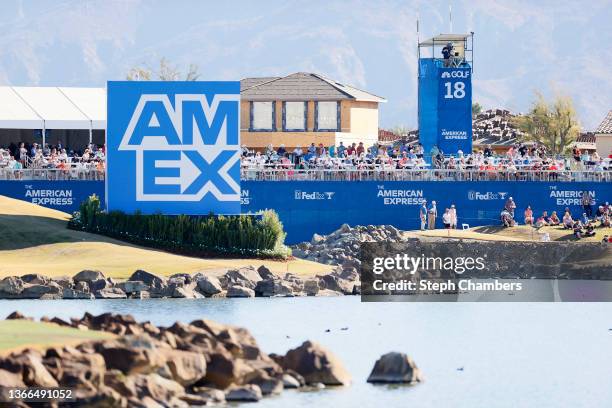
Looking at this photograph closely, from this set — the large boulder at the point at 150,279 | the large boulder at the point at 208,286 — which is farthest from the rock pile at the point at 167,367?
the large boulder at the point at 208,286

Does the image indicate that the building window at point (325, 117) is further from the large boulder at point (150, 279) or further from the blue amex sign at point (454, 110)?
the large boulder at point (150, 279)

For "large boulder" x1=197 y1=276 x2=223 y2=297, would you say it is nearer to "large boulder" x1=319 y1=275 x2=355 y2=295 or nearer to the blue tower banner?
"large boulder" x1=319 y1=275 x2=355 y2=295

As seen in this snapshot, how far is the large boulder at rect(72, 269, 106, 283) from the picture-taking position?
2114 inches

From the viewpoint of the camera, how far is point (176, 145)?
60.3 metres

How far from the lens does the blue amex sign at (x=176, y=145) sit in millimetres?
60219

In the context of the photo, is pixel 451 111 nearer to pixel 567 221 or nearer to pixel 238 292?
pixel 567 221

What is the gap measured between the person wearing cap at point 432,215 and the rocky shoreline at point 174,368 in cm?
3424

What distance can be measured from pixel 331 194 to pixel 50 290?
1921 centimetres

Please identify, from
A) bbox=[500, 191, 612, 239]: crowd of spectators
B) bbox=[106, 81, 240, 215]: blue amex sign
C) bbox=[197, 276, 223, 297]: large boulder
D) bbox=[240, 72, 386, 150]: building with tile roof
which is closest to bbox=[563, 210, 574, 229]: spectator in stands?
bbox=[500, 191, 612, 239]: crowd of spectators

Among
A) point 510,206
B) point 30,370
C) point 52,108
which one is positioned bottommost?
point 30,370

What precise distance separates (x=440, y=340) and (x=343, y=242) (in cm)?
2320

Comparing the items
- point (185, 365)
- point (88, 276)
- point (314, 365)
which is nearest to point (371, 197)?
point (88, 276)

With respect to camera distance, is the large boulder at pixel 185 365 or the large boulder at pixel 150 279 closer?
the large boulder at pixel 185 365

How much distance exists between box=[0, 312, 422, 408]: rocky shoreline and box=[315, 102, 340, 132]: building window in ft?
202
